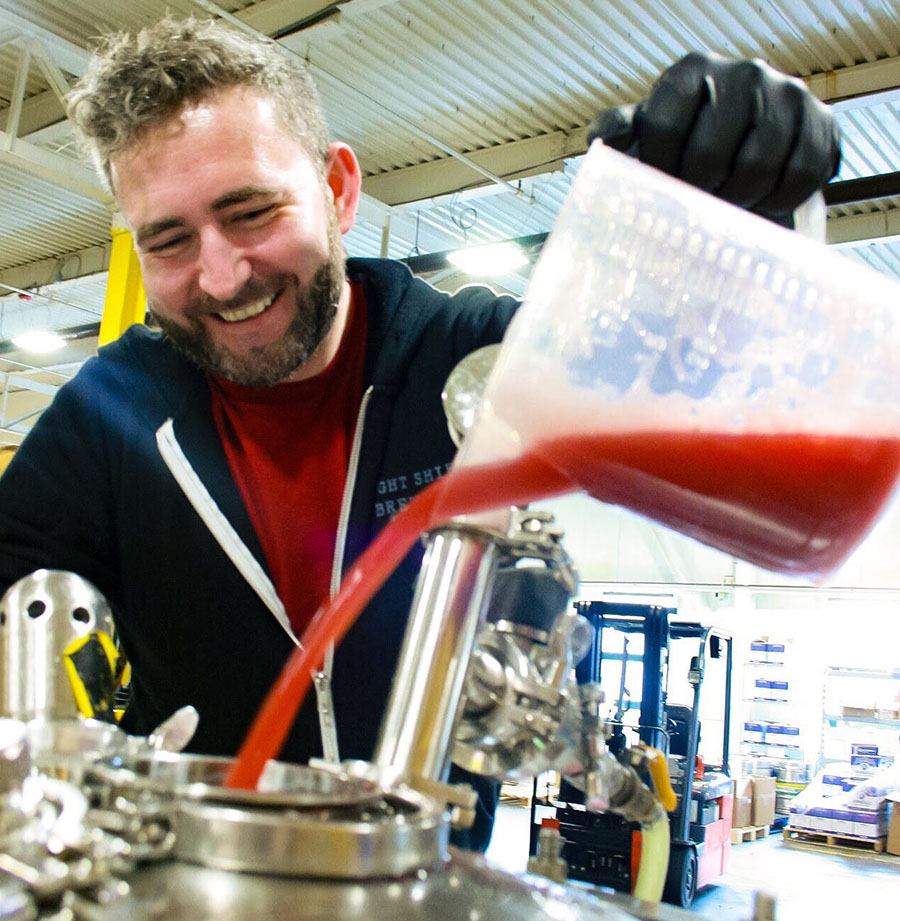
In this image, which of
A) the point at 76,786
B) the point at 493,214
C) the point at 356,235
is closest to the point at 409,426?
the point at 76,786

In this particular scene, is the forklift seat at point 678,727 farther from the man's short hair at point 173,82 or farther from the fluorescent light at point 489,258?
the man's short hair at point 173,82

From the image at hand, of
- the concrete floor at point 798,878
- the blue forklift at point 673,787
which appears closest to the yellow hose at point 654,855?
the blue forklift at point 673,787

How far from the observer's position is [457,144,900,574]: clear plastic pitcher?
60 centimetres

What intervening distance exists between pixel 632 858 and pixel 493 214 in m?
3.79

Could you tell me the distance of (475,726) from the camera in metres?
0.58

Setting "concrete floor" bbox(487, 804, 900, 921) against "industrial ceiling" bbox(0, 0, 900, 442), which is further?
"concrete floor" bbox(487, 804, 900, 921)

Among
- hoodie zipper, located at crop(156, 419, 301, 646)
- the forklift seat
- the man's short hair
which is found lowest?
the forklift seat

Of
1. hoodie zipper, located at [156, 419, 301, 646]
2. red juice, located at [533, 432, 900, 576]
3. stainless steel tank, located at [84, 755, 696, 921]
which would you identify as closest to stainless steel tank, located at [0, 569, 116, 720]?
stainless steel tank, located at [84, 755, 696, 921]

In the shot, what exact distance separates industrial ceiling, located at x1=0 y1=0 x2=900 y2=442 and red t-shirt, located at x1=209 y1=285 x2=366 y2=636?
3148mm

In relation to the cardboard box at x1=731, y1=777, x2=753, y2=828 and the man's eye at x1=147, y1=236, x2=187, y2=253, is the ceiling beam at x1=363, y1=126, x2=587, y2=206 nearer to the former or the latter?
the man's eye at x1=147, y1=236, x2=187, y2=253

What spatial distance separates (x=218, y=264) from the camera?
3.59 feet

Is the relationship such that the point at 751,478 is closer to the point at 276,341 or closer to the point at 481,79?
the point at 276,341

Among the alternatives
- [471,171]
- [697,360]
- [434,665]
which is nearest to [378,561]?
[434,665]

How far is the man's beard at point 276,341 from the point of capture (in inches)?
45.8
